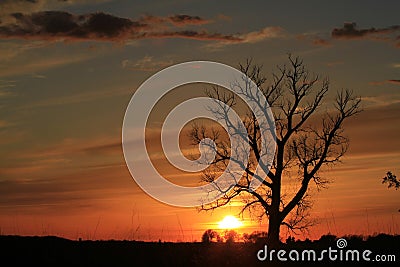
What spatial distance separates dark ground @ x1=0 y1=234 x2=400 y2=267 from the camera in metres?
21.5

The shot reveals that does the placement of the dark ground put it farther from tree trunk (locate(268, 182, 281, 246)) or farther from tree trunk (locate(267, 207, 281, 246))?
tree trunk (locate(268, 182, 281, 246))

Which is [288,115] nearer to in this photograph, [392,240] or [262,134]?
[262,134]

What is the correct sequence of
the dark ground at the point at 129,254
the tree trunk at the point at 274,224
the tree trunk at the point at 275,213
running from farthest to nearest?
the tree trunk at the point at 275,213 → the tree trunk at the point at 274,224 → the dark ground at the point at 129,254

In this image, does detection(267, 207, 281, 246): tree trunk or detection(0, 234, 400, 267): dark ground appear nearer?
detection(0, 234, 400, 267): dark ground

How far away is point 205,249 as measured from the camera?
25422 millimetres

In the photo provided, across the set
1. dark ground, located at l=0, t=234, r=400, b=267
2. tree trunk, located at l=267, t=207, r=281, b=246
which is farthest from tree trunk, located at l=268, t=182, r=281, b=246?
dark ground, located at l=0, t=234, r=400, b=267

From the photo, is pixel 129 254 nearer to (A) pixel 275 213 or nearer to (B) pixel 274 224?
(B) pixel 274 224

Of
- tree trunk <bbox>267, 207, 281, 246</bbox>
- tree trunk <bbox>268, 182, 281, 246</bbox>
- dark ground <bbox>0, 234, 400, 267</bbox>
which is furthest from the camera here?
tree trunk <bbox>268, 182, 281, 246</bbox>

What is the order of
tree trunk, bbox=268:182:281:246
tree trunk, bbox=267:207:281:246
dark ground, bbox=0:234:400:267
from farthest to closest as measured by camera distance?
tree trunk, bbox=268:182:281:246
tree trunk, bbox=267:207:281:246
dark ground, bbox=0:234:400:267

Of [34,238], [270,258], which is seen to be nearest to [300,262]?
[270,258]

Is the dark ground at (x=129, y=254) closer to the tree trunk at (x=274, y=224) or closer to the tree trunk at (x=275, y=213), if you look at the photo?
the tree trunk at (x=274, y=224)

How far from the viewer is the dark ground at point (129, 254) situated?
70.6 ft

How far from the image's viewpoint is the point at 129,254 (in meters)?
23.4

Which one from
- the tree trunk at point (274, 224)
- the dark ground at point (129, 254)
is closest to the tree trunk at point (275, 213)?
the tree trunk at point (274, 224)
